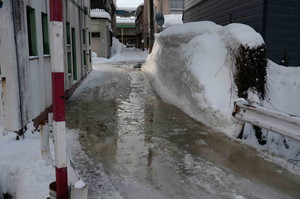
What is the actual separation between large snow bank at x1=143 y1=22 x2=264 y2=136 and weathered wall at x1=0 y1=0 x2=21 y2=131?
3511 mm

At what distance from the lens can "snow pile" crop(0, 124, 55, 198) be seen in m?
3.11

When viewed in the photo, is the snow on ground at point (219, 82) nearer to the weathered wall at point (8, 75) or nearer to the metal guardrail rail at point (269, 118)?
the metal guardrail rail at point (269, 118)

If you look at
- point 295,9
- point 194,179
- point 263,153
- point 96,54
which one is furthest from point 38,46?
point 96,54

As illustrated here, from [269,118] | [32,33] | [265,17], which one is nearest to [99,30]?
[265,17]

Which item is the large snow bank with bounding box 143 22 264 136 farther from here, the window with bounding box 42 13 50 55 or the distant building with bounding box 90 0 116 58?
the distant building with bounding box 90 0 116 58

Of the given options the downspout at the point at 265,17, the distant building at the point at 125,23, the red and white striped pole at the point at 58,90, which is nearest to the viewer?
the red and white striped pole at the point at 58,90

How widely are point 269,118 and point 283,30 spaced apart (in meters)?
5.25

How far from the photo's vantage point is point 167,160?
421cm

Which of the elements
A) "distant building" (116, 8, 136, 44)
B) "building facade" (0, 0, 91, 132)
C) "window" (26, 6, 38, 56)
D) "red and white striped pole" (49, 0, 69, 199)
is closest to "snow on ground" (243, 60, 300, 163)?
"red and white striped pole" (49, 0, 69, 199)

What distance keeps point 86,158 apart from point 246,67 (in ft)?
11.2

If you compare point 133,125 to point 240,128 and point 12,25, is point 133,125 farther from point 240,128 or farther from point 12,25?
point 12,25

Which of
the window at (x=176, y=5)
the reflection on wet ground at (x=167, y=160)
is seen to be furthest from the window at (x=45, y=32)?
the window at (x=176, y=5)

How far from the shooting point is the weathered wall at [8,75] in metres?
4.07

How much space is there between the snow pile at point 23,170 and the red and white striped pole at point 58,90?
0.56 m
